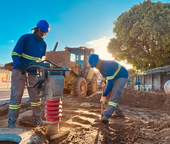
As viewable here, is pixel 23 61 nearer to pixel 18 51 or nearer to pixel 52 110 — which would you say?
pixel 18 51

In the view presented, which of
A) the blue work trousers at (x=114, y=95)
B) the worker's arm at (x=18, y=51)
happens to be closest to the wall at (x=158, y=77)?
the blue work trousers at (x=114, y=95)

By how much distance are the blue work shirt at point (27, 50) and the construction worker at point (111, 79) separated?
116cm

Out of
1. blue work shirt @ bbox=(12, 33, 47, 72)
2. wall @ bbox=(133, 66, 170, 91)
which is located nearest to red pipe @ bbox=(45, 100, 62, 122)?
blue work shirt @ bbox=(12, 33, 47, 72)

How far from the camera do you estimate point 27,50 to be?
3176mm

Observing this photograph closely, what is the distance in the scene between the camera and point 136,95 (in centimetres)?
848

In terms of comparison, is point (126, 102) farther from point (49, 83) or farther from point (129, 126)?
point (49, 83)

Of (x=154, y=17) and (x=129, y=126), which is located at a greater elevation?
(x=154, y=17)

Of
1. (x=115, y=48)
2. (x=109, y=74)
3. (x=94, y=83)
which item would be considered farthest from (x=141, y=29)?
(x=109, y=74)

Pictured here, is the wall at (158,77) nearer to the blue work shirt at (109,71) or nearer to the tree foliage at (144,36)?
the tree foliage at (144,36)

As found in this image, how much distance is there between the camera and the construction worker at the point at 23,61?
2980 millimetres

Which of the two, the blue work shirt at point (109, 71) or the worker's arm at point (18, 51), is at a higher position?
the worker's arm at point (18, 51)

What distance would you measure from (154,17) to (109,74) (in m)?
13.5

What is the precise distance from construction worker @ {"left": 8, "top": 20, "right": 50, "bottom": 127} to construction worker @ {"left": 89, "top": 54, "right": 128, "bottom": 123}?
3.90ft

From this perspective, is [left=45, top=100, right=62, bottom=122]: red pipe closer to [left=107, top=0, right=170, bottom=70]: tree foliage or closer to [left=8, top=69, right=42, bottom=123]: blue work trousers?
[left=8, top=69, right=42, bottom=123]: blue work trousers
